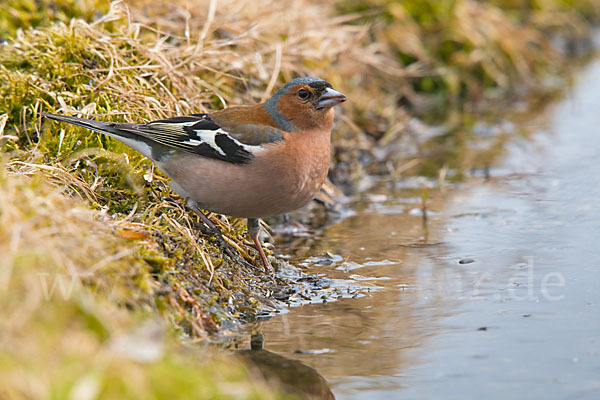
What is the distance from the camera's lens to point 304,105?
5223 mm

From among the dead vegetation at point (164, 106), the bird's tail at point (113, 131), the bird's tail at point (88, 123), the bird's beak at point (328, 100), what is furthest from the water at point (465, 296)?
the bird's tail at point (88, 123)

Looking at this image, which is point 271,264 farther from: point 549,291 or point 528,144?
point 528,144

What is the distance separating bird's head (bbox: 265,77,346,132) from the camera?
5172 mm

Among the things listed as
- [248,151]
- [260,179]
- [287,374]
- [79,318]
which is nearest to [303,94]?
[248,151]

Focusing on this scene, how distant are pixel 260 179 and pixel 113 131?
108 centimetres

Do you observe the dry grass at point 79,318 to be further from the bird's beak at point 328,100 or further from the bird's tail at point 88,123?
the bird's beak at point 328,100

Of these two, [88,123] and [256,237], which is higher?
[88,123]

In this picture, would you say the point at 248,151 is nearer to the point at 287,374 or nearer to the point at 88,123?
the point at 88,123

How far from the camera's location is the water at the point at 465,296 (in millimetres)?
3748

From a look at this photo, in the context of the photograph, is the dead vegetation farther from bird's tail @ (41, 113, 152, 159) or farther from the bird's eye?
the bird's eye

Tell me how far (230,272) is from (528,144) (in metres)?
5.14

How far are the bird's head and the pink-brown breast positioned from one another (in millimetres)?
134

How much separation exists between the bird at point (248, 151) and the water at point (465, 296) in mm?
717

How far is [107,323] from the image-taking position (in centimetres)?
316
